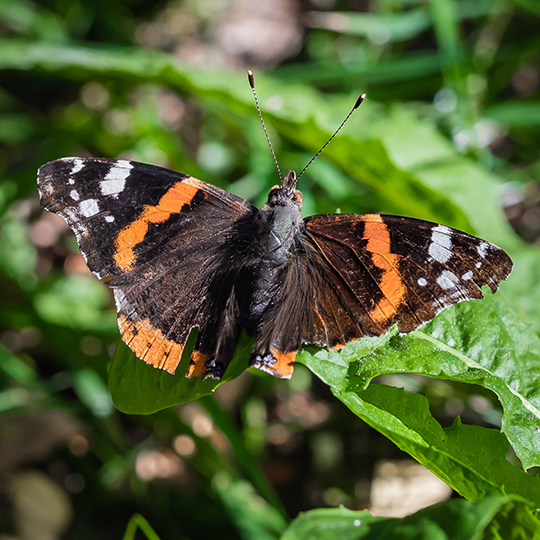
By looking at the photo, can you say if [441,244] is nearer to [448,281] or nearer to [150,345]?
[448,281]

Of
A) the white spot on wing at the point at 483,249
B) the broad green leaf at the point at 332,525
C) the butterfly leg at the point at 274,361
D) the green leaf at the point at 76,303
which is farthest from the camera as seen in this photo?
the green leaf at the point at 76,303

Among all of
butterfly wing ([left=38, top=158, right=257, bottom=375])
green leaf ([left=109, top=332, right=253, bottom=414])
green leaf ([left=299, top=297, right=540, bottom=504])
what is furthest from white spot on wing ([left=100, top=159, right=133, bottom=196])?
green leaf ([left=299, top=297, right=540, bottom=504])

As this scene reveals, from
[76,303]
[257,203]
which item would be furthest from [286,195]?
[76,303]

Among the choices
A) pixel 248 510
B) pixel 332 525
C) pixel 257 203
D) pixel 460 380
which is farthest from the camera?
pixel 257 203

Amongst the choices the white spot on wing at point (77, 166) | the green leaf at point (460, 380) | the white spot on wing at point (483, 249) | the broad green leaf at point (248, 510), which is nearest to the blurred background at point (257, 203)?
the broad green leaf at point (248, 510)

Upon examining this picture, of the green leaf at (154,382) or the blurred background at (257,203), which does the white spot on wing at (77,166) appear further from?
the blurred background at (257,203)

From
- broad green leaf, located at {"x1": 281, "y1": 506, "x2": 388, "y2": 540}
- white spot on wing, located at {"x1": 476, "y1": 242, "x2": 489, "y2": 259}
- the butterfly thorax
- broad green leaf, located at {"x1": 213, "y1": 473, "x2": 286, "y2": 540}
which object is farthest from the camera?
broad green leaf, located at {"x1": 213, "y1": 473, "x2": 286, "y2": 540}

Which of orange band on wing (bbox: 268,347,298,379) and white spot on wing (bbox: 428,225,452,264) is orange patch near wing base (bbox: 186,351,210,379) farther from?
white spot on wing (bbox: 428,225,452,264)
